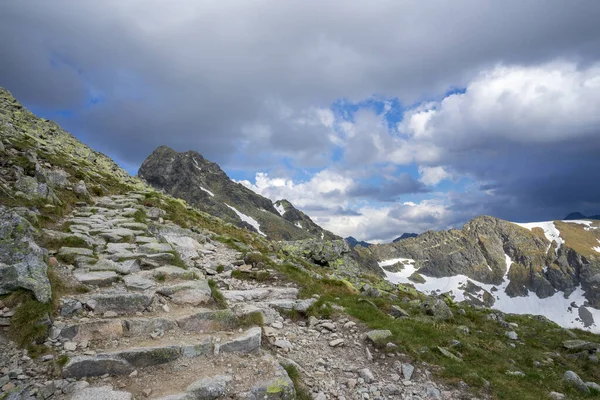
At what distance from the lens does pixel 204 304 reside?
43.9 feet

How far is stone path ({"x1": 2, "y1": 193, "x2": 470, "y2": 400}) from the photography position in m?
8.48

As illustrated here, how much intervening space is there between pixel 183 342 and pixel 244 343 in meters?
1.97

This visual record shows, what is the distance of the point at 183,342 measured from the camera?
10.2 metres

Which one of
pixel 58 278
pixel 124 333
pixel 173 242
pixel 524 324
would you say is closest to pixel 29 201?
pixel 173 242

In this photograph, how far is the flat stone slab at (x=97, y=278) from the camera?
1227 centimetres

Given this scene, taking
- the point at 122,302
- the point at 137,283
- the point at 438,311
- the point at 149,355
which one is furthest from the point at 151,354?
the point at 438,311

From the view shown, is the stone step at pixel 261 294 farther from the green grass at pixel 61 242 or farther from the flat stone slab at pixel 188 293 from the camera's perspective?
the green grass at pixel 61 242

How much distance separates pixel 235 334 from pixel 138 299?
381cm

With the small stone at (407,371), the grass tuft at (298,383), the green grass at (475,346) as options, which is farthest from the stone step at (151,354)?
the green grass at (475,346)

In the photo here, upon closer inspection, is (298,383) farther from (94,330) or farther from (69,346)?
(69,346)

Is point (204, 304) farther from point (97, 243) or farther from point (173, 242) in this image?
point (173, 242)

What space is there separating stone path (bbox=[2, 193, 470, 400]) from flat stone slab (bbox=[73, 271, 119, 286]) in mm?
34

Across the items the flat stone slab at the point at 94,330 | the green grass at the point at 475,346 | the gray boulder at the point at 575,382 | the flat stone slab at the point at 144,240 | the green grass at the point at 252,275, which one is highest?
the flat stone slab at the point at 144,240

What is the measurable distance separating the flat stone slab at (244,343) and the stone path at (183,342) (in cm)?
3
